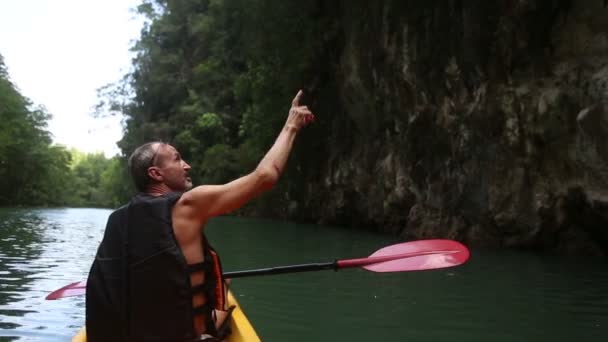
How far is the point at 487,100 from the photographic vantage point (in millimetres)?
12344

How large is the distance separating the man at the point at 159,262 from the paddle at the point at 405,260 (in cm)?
144

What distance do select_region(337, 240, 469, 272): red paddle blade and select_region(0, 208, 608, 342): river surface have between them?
80cm

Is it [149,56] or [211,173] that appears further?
[149,56]

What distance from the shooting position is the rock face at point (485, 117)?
10188 mm

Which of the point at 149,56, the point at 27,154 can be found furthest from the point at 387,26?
the point at 27,154

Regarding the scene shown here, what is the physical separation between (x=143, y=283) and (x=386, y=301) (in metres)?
3.95

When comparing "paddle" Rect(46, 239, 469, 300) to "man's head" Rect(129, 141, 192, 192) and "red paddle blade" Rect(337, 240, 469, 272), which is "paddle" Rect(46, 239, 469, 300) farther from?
"man's head" Rect(129, 141, 192, 192)

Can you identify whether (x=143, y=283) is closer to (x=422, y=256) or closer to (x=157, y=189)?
(x=157, y=189)

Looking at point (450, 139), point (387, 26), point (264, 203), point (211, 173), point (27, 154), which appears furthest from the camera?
point (27, 154)

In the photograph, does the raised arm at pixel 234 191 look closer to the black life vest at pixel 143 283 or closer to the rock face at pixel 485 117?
the black life vest at pixel 143 283

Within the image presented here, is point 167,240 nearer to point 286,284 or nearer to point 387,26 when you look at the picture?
point 286,284

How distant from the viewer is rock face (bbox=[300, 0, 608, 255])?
401 inches

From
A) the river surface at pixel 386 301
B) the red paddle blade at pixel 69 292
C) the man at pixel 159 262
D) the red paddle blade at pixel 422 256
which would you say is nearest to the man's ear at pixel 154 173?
the man at pixel 159 262

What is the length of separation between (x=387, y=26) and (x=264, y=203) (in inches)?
558
